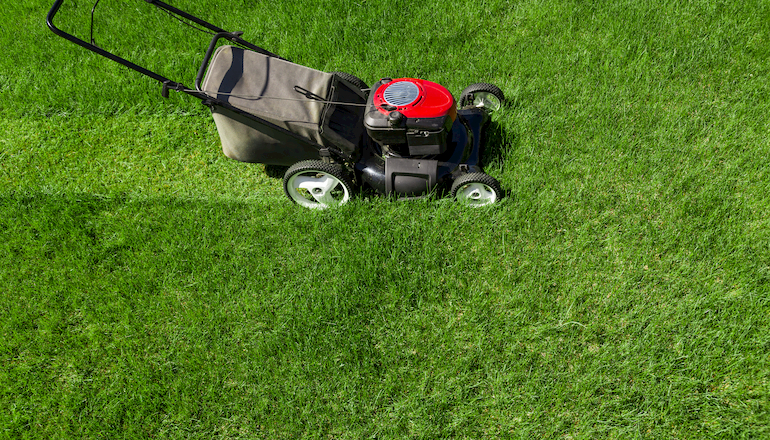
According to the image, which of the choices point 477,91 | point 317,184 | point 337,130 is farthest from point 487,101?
point 317,184

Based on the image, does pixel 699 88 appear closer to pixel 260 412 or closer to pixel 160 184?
pixel 260 412

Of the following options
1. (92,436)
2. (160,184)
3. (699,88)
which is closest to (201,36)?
(160,184)

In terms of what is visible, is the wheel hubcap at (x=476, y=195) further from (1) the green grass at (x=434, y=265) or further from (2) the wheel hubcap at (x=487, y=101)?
(2) the wheel hubcap at (x=487, y=101)

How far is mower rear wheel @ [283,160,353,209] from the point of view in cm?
328

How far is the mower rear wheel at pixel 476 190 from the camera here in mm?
3252

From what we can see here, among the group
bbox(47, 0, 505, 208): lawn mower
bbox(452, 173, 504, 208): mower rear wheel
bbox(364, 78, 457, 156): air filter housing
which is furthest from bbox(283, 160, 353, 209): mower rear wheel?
bbox(452, 173, 504, 208): mower rear wheel

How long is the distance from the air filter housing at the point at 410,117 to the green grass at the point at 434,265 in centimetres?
45

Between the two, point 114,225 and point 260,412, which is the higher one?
point 114,225

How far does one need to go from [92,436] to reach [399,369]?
1.72 meters

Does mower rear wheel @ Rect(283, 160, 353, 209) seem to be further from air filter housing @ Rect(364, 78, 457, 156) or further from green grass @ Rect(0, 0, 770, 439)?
air filter housing @ Rect(364, 78, 457, 156)

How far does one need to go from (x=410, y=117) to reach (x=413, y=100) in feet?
0.41

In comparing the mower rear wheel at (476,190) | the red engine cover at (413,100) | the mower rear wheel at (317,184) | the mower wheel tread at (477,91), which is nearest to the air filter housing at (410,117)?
the red engine cover at (413,100)

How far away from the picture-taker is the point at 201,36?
5148mm

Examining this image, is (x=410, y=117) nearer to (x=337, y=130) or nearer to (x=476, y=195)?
(x=337, y=130)
